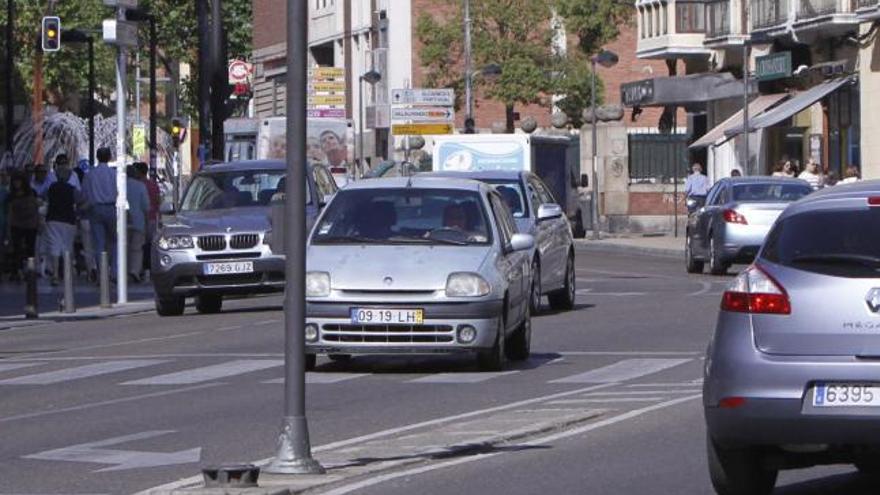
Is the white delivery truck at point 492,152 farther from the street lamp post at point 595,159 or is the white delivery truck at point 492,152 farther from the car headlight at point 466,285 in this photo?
the car headlight at point 466,285

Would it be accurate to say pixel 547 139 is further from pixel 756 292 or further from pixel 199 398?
pixel 756 292

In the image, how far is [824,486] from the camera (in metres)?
12.2

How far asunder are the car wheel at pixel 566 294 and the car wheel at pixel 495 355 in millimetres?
7974

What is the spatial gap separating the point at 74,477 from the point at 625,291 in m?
19.6

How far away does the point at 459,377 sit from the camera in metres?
19.2

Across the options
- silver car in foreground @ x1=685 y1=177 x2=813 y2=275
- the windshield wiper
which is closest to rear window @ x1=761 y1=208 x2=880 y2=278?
the windshield wiper

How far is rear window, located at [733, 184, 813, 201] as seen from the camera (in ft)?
121

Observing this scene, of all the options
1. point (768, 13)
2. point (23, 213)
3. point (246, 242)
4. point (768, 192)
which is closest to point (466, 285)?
point (246, 242)

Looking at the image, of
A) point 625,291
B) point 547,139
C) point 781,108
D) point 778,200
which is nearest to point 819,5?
point 781,108

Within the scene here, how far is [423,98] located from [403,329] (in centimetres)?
4620

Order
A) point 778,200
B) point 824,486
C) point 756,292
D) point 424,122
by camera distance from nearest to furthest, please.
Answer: point 756,292
point 824,486
point 778,200
point 424,122

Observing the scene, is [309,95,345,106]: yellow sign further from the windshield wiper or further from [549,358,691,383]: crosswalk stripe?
the windshield wiper

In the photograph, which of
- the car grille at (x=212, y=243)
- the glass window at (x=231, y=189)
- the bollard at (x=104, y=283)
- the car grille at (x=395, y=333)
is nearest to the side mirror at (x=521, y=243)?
the car grille at (x=395, y=333)

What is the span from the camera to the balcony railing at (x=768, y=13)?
5662cm
